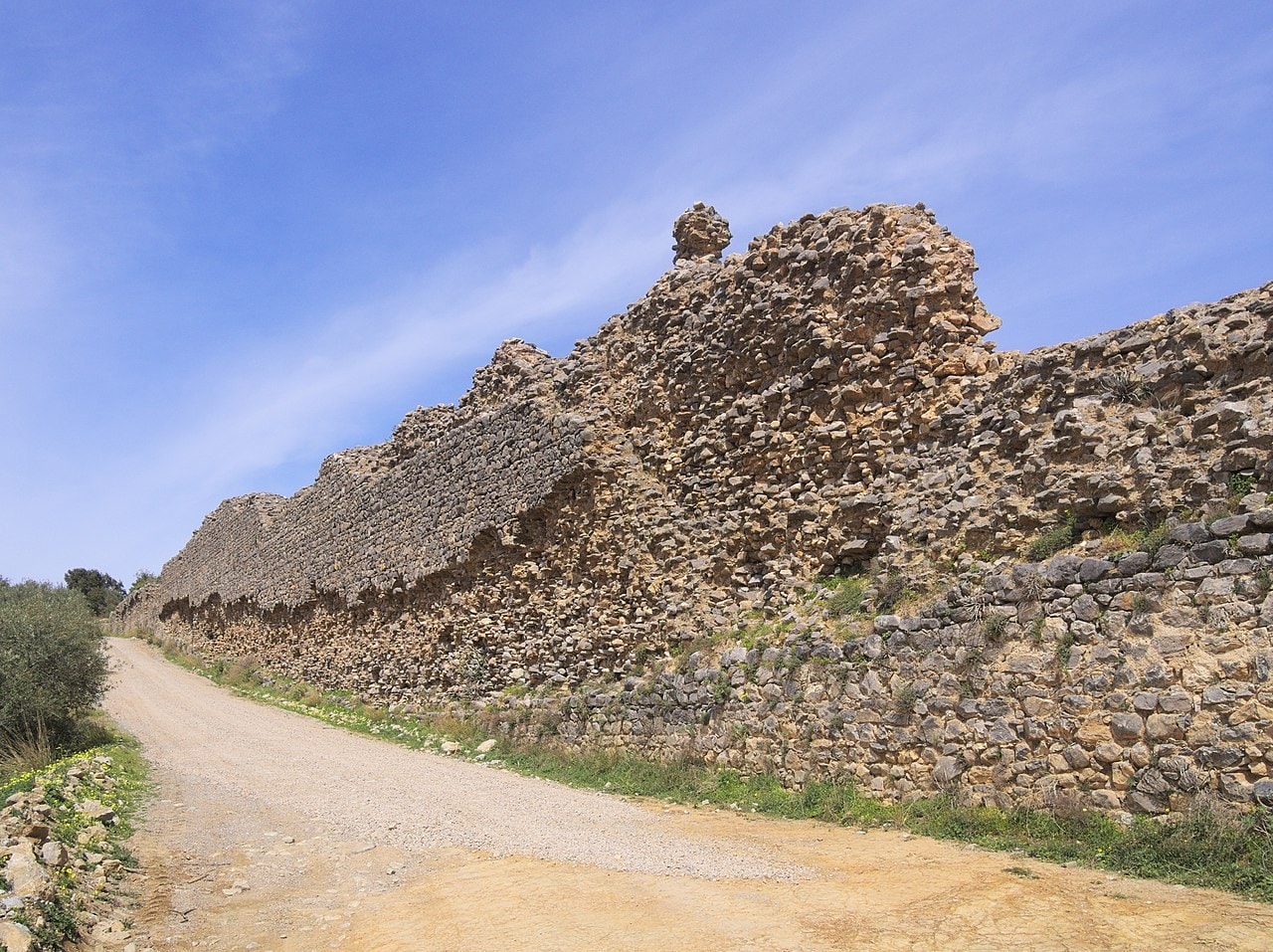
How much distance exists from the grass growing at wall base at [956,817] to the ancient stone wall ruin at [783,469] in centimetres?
36

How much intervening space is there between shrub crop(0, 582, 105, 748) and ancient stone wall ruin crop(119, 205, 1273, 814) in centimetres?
567

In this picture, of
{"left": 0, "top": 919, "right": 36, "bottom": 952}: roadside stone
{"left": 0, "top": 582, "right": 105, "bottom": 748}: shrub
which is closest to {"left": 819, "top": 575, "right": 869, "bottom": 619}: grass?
{"left": 0, "top": 919, "right": 36, "bottom": 952}: roadside stone

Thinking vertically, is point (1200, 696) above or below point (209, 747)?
above

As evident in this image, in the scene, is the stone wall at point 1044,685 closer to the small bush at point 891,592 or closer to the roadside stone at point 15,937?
the small bush at point 891,592

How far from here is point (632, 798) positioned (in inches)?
437

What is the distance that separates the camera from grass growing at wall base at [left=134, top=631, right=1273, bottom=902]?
6.34 metres

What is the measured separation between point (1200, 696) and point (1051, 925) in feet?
8.21

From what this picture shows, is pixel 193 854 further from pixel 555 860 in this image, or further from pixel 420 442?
pixel 420 442

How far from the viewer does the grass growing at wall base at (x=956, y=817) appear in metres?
6.34

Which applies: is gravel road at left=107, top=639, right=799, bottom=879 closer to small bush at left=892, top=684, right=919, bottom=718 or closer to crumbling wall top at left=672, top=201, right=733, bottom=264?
small bush at left=892, top=684, right=919, bottom=718

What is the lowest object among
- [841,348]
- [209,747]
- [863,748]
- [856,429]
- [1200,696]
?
[209,747]

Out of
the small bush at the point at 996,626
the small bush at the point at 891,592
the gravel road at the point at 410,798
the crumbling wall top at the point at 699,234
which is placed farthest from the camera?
the crumbling wall top at the point at 699,234

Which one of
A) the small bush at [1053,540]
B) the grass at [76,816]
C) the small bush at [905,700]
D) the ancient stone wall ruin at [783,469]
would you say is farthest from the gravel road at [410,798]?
the small bush at [1053,540]

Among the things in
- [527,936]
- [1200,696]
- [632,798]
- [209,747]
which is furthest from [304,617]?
[1200,696]
